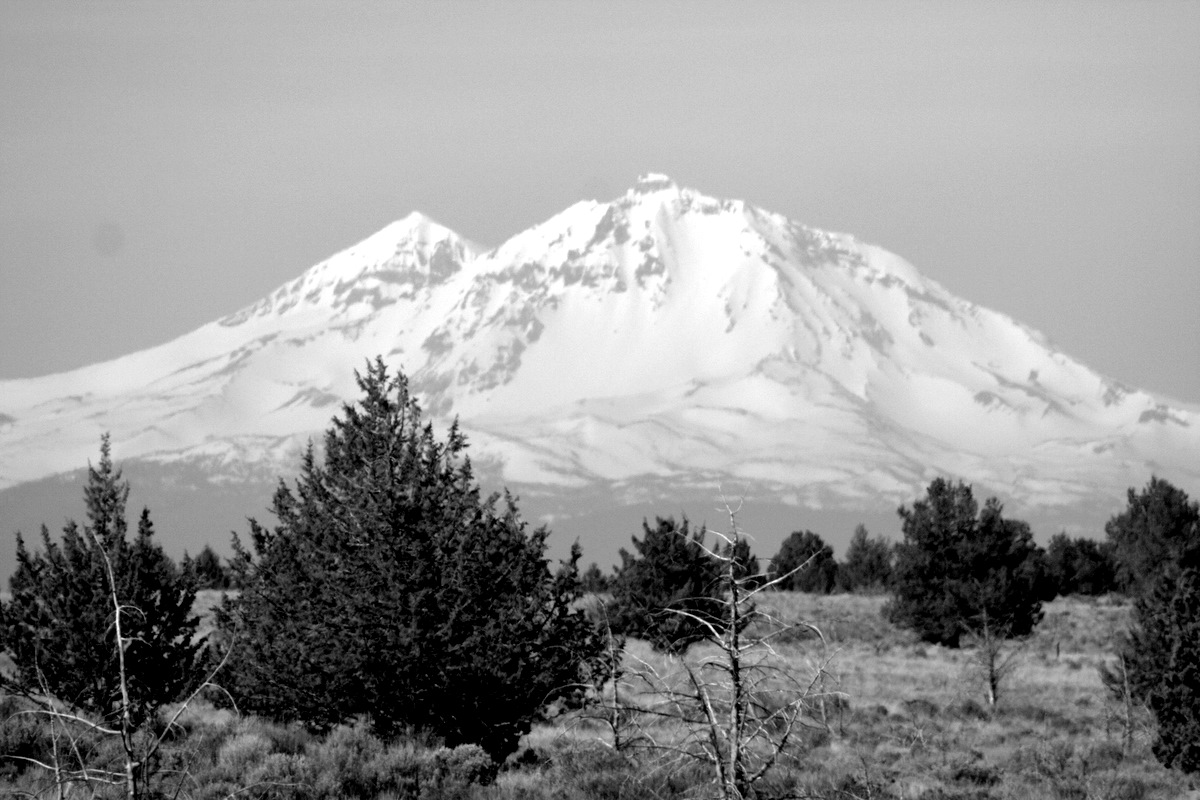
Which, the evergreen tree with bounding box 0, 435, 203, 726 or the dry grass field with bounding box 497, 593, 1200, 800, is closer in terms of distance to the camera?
the evergreen tree with bounding box 0, 435, 203, 726

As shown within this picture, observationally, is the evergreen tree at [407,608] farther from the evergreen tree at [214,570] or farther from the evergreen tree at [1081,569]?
the evergreen tree at [1081,569]

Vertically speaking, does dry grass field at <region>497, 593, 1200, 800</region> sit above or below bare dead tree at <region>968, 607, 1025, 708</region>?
below

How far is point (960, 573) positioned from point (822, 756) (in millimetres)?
29454

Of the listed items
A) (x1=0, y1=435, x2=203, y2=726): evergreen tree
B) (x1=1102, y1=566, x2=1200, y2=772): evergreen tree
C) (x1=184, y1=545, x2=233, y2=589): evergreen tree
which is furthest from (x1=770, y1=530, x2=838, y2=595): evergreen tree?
(x1=0, y1=435, x2=203, y2=726): evergreen tree

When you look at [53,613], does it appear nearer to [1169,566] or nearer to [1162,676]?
[1162,676]

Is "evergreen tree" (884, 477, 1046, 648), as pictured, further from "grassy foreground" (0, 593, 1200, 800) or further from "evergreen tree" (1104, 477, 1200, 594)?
"evergreen tree" (1104, 477, 1200, 594)

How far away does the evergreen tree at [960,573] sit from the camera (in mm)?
51469

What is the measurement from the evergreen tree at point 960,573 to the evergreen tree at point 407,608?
101ft

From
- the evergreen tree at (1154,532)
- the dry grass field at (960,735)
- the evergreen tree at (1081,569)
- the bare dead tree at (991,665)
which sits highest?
the evergreen tree at (1154,532)

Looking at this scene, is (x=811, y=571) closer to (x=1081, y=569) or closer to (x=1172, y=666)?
(x=1081, y=569)

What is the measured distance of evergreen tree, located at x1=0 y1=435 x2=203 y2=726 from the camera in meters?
22.8

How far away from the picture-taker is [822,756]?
27.3 m

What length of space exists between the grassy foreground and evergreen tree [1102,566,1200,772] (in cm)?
69

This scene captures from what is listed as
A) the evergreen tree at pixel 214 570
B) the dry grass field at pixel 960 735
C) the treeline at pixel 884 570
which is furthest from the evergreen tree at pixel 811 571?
the evergreen tree at pixel 214 570
